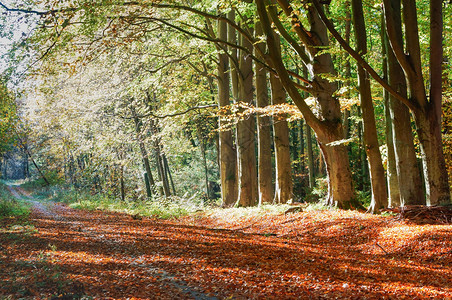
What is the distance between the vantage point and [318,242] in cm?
918

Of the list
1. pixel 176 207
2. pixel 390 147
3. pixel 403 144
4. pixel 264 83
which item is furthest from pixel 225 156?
pixel 403 144

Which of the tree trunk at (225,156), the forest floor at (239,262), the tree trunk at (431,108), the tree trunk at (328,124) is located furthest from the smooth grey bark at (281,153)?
the tree trunk at (431,108)

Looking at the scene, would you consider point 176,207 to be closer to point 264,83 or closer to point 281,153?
point 281,153

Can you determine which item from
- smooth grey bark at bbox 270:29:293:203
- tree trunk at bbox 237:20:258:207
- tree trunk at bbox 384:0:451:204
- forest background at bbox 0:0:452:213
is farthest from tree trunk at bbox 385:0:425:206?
tree trunk at bbox 237:20:258:207

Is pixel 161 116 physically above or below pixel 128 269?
above

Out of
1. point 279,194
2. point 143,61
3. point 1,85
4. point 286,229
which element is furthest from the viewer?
point 143,61

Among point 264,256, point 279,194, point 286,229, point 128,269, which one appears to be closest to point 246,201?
point 279,194

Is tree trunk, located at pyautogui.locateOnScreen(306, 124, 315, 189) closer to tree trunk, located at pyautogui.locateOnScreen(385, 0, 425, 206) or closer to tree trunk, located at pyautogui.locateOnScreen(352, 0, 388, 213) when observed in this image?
tree trunk, located at pyautogui.locateOnScreen(352, 0, 388, 213)

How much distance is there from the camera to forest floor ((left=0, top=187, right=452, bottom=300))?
5059mm

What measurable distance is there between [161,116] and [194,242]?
33.5 feet

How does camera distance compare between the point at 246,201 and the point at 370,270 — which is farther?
the point at 246,201

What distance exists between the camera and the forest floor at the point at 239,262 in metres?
5.06

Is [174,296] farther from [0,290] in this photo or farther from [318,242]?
[318,242]

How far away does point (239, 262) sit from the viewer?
657 cm
